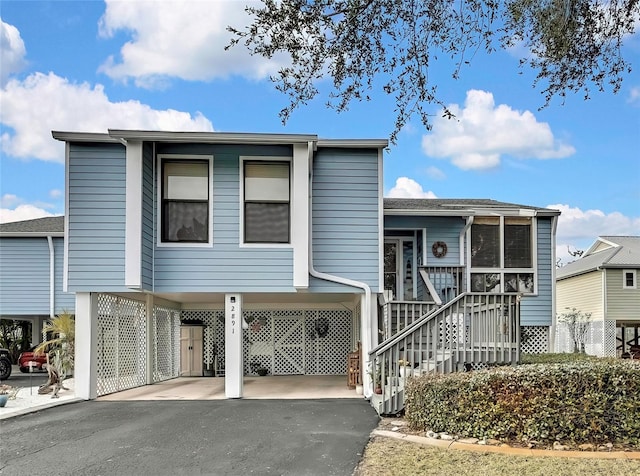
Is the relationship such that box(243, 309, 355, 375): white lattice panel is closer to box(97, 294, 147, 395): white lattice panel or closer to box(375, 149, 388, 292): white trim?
box(97, 294, 147, 395): white lattice panel

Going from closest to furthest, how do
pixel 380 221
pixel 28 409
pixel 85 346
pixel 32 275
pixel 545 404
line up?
pixel 545 404
pixel 28 409
pixel 85 346
pixel 380 221
pixel 32 275

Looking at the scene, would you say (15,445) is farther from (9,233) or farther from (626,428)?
(9,233)

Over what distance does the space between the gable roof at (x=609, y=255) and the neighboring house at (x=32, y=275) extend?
18.6 meters

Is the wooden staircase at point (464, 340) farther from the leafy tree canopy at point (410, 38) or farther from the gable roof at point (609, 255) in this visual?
the gable roof at point (609, 255)

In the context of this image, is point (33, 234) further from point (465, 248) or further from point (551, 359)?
point (551, 359)

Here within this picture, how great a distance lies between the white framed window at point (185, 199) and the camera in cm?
1054

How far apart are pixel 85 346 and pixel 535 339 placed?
1087 cm

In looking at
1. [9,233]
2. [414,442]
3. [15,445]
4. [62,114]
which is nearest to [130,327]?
[62,114]

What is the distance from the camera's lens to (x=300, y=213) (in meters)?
10.3

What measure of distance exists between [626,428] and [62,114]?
11.3m

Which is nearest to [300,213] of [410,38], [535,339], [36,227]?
[410,38]

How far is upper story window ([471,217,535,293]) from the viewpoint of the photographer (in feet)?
45.1

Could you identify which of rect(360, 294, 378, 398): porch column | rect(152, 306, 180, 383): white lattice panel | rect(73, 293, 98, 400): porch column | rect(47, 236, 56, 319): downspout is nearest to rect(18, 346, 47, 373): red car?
rect(47, 236, 56, 319): downspout

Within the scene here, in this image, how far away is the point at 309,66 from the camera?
675 centimetres
